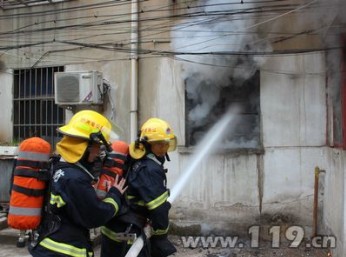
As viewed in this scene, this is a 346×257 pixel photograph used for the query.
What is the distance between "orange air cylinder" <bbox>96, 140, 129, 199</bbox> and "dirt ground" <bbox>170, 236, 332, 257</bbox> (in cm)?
325

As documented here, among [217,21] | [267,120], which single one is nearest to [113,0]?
[217,21]

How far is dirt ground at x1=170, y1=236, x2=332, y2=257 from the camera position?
631 centimetres

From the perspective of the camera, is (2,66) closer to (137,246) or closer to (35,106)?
(35,106)

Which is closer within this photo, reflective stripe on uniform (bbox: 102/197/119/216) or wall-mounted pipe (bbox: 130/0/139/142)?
reflective stripe on uniform (bbox: 102/197/119/216)

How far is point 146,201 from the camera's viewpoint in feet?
12.0

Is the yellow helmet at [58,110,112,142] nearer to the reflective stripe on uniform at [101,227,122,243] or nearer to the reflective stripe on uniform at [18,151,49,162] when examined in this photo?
the reflective stripe on uniform at [18,151,49,162]

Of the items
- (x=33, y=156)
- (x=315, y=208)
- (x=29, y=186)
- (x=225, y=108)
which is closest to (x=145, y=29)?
(x=225, y=108)

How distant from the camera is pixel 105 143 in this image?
3.18 metres

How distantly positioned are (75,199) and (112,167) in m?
0.64

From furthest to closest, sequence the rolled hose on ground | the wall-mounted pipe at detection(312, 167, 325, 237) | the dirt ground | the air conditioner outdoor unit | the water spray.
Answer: the air conditioner outdoor unit → the water spray → the wall-mounted pipe at detection(312, 167, 325, 237) → the dirt ground → the rolled hose on ground

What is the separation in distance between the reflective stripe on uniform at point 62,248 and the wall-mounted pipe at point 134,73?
14.7 ft

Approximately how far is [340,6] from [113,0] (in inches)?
163

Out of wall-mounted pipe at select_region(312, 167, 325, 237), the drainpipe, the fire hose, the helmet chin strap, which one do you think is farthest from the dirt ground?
the helmet chin strap

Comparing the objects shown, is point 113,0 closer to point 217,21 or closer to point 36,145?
point 217,21
